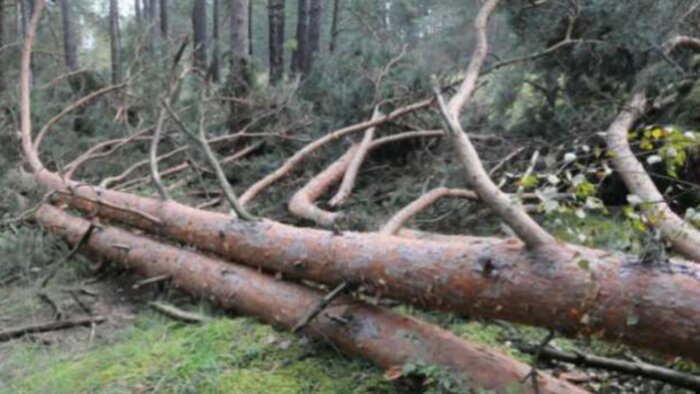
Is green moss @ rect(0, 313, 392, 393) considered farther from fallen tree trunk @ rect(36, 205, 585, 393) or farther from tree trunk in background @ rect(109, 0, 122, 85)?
tree trunk in background @ rect(109, 0, 122, 85)

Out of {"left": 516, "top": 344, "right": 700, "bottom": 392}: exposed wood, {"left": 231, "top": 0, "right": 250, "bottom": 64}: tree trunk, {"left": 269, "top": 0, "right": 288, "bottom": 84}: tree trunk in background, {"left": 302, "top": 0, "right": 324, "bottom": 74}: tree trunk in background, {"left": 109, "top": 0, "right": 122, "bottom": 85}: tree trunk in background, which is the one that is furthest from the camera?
{"left": 269, "top": 0, "right": 288, "bottom": 84}: tree trunk in background

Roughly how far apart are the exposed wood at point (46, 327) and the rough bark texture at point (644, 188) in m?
3.76

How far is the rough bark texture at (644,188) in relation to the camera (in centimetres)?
297

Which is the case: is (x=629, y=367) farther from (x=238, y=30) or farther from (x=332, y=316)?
(x=238, y=30)

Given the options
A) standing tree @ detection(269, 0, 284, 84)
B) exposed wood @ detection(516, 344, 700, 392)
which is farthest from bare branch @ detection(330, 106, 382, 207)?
standing tree @ detection(269, 0, 284, 84)

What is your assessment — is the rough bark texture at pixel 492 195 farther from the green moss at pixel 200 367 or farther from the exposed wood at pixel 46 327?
the exposed wood at pixel 46 327

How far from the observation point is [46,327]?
185 inches

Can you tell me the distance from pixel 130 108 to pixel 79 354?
6.46 metres

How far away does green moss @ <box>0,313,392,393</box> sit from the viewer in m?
3.42

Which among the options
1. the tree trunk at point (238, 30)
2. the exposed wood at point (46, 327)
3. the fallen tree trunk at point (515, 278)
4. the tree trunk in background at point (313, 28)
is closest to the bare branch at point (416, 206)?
the fallen tree trunk at point (515, 278)

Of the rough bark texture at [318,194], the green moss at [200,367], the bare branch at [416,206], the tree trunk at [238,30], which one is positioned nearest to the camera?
the green moss at [200,367]

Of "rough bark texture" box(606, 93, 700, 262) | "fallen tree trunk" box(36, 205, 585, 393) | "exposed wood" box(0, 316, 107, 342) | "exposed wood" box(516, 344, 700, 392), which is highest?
"rough bark texture" box(606, 93, 700, 262)

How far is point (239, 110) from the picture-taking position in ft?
29.8

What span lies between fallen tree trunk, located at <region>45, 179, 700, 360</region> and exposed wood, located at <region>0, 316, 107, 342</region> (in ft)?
4.56
